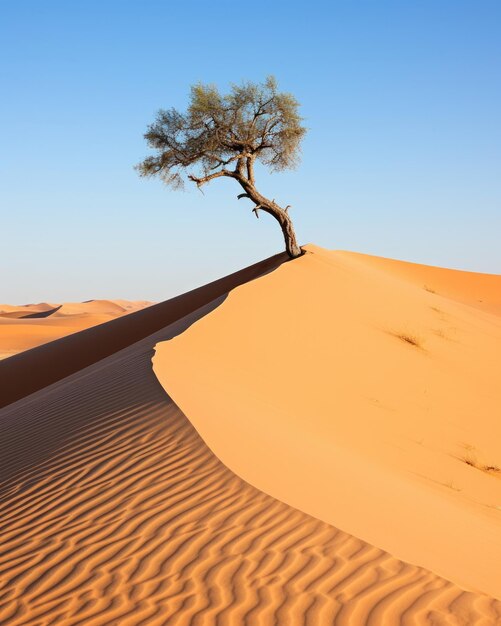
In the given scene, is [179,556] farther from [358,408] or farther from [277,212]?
[277,212]

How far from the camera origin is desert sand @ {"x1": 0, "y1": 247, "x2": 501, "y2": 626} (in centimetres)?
394

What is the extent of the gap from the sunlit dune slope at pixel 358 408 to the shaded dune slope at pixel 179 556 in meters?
0.33

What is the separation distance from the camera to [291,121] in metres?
21.9

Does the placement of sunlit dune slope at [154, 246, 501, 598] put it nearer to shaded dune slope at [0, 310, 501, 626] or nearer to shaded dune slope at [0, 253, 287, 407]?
shaded dune slope at [0, 310, 501, 626]

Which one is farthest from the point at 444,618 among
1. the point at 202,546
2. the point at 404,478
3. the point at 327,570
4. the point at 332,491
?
the point at 404,478

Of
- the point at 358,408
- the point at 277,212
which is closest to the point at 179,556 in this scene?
the point at 358,408

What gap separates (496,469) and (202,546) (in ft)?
18.9

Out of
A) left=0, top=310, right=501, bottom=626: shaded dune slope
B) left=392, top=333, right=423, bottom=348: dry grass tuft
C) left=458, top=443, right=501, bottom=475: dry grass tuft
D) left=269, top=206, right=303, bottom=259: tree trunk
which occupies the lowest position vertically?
left=458, top=443, right=501, bottom=475: dry grass tuft

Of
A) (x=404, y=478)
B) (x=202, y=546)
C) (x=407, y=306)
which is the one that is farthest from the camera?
(x=407, y=306)

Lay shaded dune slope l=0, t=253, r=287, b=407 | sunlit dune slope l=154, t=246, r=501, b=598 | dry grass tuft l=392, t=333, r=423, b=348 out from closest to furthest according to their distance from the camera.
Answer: sunlit dune slope l=154, t=246, r=501, b=598
dry grass tuft l=392, t=333, r=423, b=348
shaded dune slope l=0, t=253, r=287, b=407

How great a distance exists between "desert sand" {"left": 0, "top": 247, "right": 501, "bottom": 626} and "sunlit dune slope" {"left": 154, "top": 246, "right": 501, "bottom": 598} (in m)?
0.06

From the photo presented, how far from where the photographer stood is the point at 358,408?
1042 centimetres

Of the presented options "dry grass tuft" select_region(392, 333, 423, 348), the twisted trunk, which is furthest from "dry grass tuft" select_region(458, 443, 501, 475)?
the twisted trunk

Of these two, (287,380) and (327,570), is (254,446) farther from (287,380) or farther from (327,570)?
(287,380)
